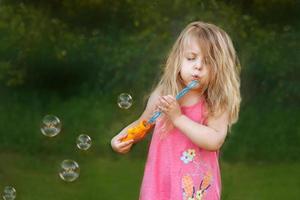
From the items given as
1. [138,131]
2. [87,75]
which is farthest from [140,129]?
Result: [87,75]

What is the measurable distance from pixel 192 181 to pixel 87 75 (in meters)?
1.74

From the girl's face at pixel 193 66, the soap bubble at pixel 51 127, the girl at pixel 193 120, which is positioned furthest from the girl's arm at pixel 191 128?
the soap bubble at pixel 51 127

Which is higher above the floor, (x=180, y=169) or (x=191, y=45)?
(x=191, y=45)

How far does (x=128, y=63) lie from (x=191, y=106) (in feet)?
5.25

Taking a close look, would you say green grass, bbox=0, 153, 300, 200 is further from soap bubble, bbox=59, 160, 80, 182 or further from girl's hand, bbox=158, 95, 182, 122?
girl's hand, bbox=158, 95, 182, 122

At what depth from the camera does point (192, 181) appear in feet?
10.8

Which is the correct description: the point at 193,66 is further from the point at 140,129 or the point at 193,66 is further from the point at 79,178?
the point at 79,178

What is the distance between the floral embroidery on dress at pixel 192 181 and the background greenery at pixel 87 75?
1.59 m

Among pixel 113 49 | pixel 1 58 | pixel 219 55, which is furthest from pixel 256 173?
pixel 219 55

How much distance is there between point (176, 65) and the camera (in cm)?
335

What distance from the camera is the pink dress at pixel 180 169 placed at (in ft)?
10.8

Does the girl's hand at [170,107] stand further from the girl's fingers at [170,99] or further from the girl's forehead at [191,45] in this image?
the girl's forehead at [191,45]

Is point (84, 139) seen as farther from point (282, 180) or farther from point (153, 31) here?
point (282, 180)

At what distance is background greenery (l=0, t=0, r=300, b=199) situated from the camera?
489cm
